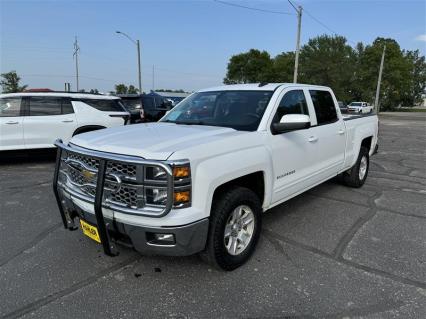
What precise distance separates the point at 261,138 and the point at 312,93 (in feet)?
5.68

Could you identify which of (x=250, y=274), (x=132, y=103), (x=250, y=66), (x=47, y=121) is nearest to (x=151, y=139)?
(x=250, y=274)

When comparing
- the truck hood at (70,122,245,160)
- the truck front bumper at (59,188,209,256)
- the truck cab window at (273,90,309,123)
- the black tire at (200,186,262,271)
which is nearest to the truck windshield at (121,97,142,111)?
the truck cab window at (273,90,309,123)

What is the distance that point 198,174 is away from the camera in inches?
110

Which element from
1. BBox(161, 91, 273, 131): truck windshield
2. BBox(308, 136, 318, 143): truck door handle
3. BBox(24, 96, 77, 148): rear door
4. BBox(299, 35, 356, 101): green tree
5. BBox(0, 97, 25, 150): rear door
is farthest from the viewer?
BBox(299, 35, 356, 101): green tree

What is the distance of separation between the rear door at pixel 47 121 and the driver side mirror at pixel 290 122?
603cm

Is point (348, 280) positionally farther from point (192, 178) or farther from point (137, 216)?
point (137, 216)

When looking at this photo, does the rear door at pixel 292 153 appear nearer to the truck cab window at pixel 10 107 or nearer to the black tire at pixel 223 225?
the black tire at pixel 223 225

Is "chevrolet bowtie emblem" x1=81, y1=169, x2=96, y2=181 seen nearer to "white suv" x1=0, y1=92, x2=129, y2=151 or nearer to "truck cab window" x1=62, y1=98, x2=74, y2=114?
"white suv" x1=0, y1=92, x2=129, y2=151

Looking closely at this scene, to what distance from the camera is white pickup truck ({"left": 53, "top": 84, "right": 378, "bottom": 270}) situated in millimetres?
2734

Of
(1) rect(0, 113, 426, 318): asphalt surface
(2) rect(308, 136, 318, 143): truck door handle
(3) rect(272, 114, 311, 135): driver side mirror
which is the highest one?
(3) rect(272, 114, 311, 135): driver side mirror

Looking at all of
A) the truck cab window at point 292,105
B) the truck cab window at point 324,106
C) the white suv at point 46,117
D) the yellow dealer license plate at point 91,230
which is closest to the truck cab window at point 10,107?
the white suv at point 46,117

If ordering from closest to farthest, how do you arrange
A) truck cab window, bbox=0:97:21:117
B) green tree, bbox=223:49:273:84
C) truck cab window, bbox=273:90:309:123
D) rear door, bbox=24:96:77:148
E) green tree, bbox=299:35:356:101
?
truck cab window, bbox=273:90:309:123
truck cab window, bbox=0:97:21:117
rear door, bbox=24:96:77:148
green tree, bbox=299:35:356:101
green tree, bbox=223:49:273:84

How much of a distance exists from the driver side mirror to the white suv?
5.92 metres

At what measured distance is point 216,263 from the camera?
3.17m
